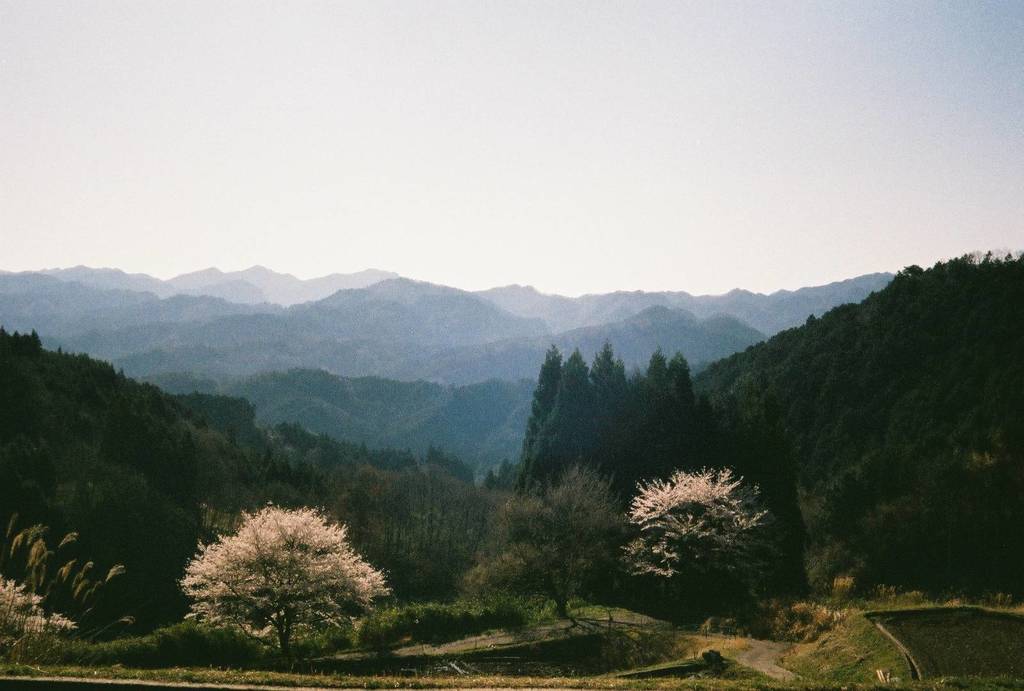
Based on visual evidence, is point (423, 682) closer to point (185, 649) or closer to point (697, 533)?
point (185, 649)

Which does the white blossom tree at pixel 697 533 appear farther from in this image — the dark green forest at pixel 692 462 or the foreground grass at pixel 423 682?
the foreground grass at pixel 423 682

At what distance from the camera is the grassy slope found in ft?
56.1

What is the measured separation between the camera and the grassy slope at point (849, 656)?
1711 centimetres

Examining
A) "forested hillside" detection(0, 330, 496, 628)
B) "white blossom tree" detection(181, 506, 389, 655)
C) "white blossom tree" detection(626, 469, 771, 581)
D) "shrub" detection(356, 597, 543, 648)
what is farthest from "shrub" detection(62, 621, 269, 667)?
"white blossom tree" detection(626, 469, 771, 581)

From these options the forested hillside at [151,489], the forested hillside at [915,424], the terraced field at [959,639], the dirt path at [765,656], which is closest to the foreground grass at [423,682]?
the terraced field at [959,639]

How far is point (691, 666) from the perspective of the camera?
2044cm

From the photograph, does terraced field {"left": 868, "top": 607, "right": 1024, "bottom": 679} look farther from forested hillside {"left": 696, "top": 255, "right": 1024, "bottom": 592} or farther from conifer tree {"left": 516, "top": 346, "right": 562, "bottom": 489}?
conifer tree {"left": 516, "top": 346, "right": 562, "bottom": 489}

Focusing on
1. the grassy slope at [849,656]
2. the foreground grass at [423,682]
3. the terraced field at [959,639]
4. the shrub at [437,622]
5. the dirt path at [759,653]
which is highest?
the foreground grass at [423,682]

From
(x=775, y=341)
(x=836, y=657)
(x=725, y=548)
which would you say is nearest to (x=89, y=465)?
(x=725, y=548)

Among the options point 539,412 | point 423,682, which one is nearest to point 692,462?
point 539,412

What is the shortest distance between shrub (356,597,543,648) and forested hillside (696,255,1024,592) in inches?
864

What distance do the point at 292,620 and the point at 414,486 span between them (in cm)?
6801

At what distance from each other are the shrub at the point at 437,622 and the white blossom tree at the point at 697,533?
22.9 feet

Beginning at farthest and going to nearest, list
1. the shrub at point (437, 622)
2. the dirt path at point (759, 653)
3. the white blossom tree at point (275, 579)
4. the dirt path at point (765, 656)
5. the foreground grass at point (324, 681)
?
1. the shrub at point (437, 622)
2. the white blossom tree at point (275, 579)
3. the dirt path at point (759, 653)
4. the dirt path at point (765, 656)
5. the foreground grass at point (324, 681)
